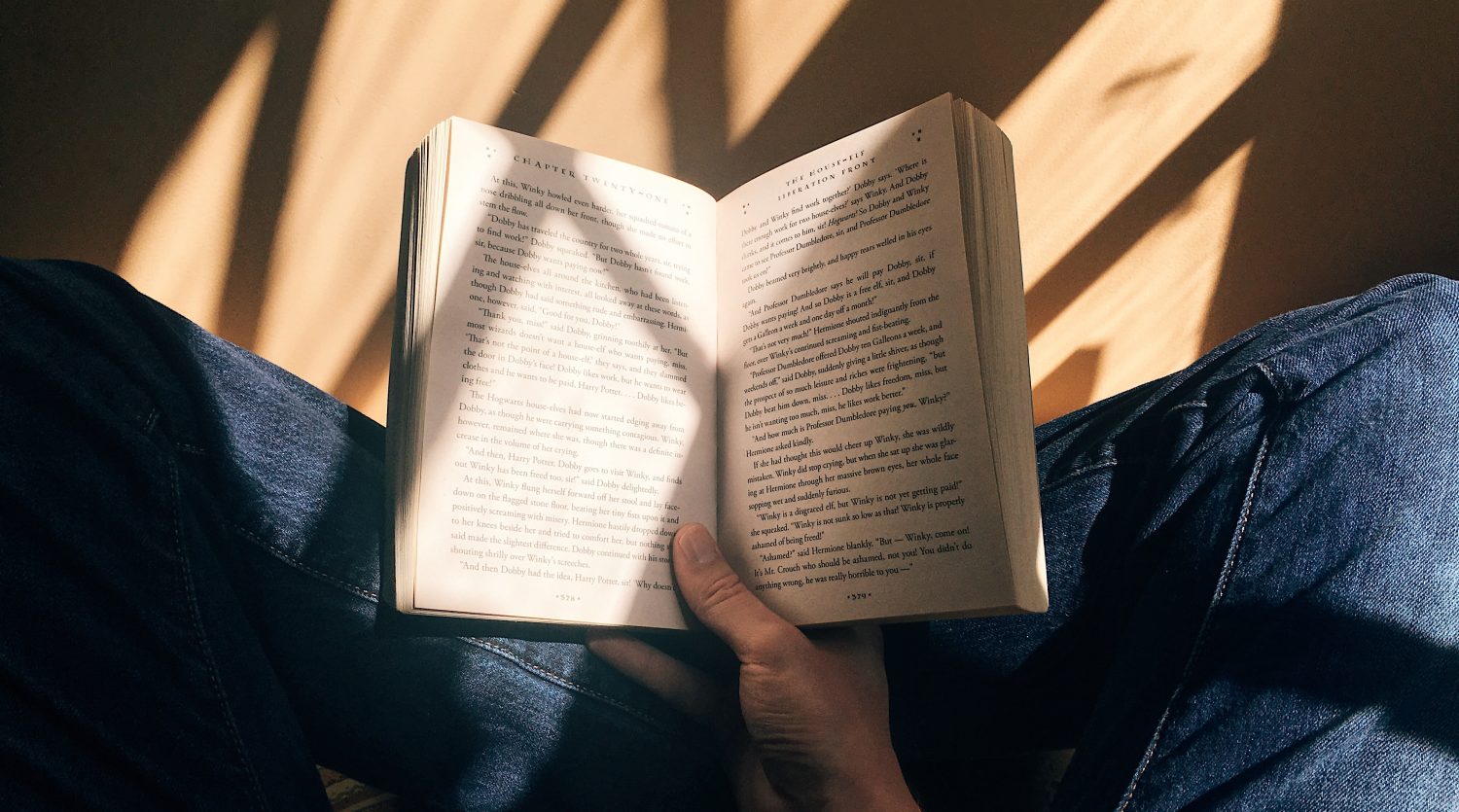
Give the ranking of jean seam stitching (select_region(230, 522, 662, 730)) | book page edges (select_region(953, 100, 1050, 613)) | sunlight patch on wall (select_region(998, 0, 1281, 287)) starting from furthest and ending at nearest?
sunlight patch on wall (select_region(998, 0, 1281, 287)) < jean seam stitching (select_region(230, 522, 662, 730)) < book page edges (select_region(953, 100, 1050, 613))

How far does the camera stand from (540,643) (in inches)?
26.6

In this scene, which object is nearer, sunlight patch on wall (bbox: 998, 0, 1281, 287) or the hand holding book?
the hand holding book

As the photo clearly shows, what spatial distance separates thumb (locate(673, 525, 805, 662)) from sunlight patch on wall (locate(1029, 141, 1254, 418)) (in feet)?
1.86

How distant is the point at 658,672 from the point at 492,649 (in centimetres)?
15

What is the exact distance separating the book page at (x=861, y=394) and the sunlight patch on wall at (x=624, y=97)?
264 mm

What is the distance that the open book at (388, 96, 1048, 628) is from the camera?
0.53 metres

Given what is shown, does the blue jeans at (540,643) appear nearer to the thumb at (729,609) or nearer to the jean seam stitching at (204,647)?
the jean seam stitching at (204,647)

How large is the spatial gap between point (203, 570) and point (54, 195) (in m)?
0.55

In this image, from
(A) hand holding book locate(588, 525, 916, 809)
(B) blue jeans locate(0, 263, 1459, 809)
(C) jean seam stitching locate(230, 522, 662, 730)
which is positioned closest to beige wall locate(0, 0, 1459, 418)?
(B) blue jeans locate(0, 263, 1459, 809)

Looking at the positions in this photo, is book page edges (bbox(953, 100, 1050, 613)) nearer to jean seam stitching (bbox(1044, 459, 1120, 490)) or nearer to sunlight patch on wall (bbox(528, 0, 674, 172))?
jean seam stitching (bbox(1044, 459, 1120, 490))

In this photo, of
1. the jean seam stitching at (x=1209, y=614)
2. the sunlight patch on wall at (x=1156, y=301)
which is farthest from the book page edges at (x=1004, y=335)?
the sunlight patch on wall at (x=1156, y=301)

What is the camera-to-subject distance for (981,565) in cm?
51

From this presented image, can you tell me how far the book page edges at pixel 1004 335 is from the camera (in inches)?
20.5

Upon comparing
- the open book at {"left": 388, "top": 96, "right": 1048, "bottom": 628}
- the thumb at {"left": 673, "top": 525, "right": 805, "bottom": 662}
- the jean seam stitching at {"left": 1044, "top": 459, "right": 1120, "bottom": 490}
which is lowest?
the jean seam stitching at {"left": 1044, "top": 459, "right": 1120, "bottom": 490}
